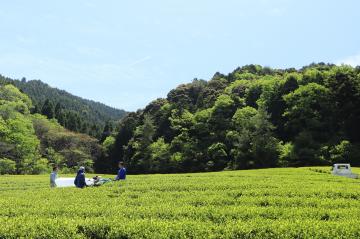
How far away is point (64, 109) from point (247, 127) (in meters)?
88.5

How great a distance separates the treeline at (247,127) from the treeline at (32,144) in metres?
6.34

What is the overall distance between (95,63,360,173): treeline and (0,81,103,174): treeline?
20.8ft

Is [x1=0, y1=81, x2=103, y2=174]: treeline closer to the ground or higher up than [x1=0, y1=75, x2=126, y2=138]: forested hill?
closer to the ground

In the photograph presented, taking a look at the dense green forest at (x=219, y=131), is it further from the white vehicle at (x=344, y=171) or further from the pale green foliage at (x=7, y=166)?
the white vehicle at (x=344, y=171)

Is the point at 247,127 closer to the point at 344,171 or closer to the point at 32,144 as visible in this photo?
the point at 344,171

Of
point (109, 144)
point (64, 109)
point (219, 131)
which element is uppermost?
point (64, 109)

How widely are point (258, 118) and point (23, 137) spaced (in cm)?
3413

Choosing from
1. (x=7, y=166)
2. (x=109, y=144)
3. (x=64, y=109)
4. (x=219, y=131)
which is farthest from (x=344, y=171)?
(x=64, y=109)

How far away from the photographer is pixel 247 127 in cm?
6362

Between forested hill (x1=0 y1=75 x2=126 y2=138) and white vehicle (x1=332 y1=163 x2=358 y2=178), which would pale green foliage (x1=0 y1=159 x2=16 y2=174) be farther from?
white vehicle (x1=332 y1=163 x2=358 y2=178)

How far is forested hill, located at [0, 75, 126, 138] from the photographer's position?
111744 mm

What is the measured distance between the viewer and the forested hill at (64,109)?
11174 cm

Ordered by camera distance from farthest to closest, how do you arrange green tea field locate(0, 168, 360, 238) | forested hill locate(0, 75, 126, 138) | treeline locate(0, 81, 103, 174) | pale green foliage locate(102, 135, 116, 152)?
forested hill locate(0, 75, 126, 138), pale green foliage locate(102, 135, 116, 152), treeline locate(0, 81, 103, 174), green tea field locate(0, 168, 360, 238)

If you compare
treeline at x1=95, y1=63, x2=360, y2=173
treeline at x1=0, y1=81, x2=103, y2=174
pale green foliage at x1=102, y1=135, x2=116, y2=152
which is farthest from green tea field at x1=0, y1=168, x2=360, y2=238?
pale green foliage at x1=102, y1=135, x2=116, y2=152
